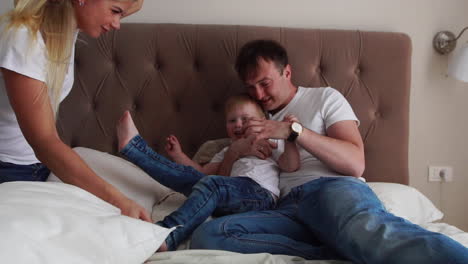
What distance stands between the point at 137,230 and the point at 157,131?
902 millimetres

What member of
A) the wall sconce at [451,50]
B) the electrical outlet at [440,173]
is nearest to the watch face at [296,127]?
the wall sconce at [451,50]

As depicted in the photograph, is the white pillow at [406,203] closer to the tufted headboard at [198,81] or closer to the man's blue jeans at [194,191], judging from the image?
the tufted headboard at [198,81]

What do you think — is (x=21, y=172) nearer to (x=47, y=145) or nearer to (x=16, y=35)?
(x=47, y=145)

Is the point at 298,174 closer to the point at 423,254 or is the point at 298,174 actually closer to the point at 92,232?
the point at 423,254

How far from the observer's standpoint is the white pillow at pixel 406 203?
149cm

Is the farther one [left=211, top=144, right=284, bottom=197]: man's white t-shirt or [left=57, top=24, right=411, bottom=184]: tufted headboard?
[left=57, top=24, right=411, bottom=184]: tufted headboard

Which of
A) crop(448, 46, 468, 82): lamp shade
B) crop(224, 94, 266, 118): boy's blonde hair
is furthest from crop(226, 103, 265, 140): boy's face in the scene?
crop(448, 46, 468, 82): lamp shade

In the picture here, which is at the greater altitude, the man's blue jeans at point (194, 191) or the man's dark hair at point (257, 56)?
the man's dark hair at point (257, 56)

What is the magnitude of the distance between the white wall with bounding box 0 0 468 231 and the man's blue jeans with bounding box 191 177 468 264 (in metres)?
0.87

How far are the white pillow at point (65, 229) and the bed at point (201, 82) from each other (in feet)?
2.64

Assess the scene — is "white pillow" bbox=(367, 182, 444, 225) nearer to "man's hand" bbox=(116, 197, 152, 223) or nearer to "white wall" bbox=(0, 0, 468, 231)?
"white wall" bbox=(0, 0, 468, 231)

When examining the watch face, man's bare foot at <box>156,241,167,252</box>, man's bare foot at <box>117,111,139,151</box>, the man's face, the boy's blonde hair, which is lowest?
man's bare foot at <box>156,241,167,252</box>

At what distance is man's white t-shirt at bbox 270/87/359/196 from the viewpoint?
58.9 inches

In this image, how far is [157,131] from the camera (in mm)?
1838
